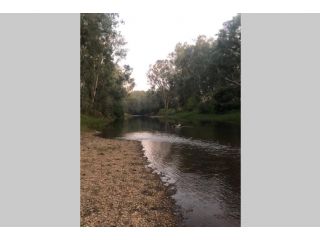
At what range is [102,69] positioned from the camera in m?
46.5

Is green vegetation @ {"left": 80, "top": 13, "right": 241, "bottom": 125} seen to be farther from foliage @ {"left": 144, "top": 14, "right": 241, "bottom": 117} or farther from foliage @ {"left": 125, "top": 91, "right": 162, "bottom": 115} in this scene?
foliage @ {"left": 125, "top": 91, "right": 162, "bottom": 115}

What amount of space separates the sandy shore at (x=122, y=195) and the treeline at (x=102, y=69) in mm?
16332

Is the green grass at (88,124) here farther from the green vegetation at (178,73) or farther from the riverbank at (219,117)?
the riverbank at (219,117)

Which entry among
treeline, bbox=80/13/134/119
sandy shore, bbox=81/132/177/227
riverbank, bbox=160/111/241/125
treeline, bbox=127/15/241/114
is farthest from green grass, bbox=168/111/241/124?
sandy shore, bbox=81/132/177/227

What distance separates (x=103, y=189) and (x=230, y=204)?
4868mm

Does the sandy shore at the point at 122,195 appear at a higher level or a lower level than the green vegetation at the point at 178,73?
lower

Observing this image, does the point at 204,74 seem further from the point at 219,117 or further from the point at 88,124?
the point at 88,124

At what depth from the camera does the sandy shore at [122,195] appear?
30.9 ft

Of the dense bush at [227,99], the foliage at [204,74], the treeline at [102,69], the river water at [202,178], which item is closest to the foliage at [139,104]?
the foliage at [204,74]

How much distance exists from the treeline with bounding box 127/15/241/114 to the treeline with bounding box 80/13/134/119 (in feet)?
53.7

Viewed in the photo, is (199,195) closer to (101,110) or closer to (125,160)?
(125,160)

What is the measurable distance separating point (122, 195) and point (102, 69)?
3718 centimetres

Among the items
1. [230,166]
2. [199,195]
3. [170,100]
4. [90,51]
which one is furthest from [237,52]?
[170,100]
